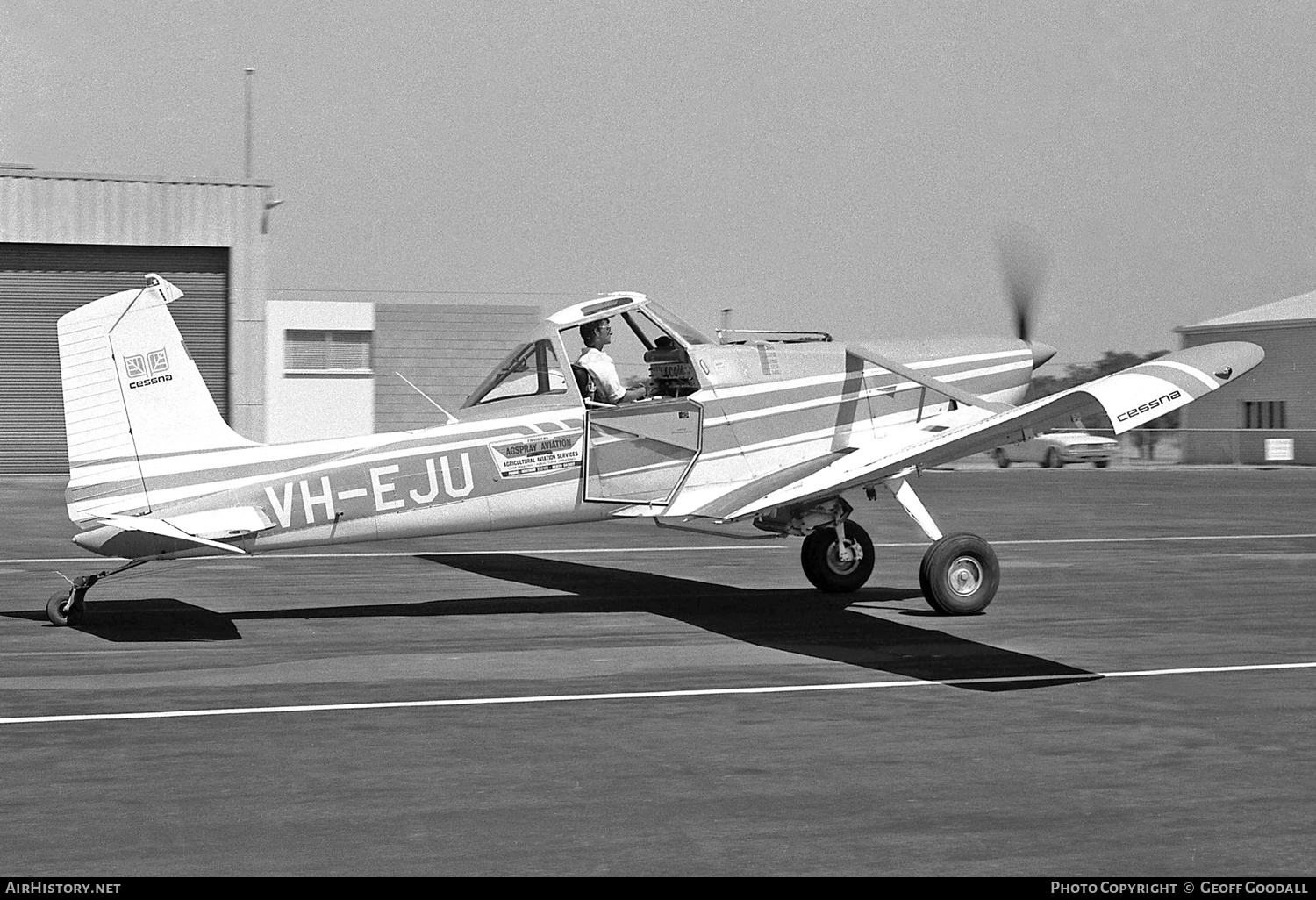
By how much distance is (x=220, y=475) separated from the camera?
37.2 ft

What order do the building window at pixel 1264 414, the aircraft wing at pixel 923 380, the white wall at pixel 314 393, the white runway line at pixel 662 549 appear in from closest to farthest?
the aircraft wing at pixel 923 380 → the white runway line at pixel 662 549 → the white wall at pixel 314 393 → the building window at pixel 1264 414

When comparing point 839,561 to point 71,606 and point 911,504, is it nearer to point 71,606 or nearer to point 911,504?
point 911,504

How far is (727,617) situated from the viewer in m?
A: 13.1

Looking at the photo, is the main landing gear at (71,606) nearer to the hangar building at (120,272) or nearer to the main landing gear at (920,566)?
the main landing gear at (920,566)

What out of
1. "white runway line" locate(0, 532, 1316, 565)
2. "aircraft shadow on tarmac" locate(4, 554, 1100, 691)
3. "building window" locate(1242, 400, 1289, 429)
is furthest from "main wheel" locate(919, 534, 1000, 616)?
"building window" locate(1242, 400, 1289, 429)

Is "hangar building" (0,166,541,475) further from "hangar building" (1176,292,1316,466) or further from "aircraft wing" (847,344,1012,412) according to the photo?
"hangar building" (1176,292,1316,466)

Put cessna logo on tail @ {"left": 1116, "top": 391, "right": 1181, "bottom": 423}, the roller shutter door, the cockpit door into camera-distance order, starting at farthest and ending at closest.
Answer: the roller shutter door, the cockpit door, cessna logo on tail @ {"left": 1116, "top": 391, "right": 1181, "bottom": 423}

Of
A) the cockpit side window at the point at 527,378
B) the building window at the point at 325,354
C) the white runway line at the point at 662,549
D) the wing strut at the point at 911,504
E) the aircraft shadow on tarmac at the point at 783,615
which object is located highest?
the building window at the point at 325,354

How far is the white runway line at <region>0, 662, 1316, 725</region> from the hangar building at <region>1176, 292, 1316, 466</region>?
44.3m

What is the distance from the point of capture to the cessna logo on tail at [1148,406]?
11.0m

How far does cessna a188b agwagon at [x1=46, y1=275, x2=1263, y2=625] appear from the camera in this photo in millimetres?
11195

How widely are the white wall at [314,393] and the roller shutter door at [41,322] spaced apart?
8.32 m

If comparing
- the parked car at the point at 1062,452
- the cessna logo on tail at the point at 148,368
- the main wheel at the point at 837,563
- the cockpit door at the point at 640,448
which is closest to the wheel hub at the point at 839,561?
the main wheel at the point at 837,563
